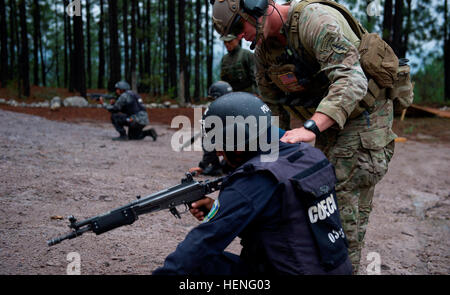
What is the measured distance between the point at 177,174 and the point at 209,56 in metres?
23.1

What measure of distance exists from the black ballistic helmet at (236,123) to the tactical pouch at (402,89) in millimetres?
1210

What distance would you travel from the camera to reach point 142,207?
2.05 meters

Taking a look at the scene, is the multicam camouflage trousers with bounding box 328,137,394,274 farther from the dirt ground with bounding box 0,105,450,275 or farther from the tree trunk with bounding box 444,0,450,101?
the tree trunk with bounding box 444,0,450,101

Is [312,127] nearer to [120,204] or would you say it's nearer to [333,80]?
[333,80]

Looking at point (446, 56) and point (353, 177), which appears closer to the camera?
point (353, 177)

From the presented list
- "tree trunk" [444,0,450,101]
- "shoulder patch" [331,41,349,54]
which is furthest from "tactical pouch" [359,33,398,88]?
"tree trunk" [444,0,450,101]

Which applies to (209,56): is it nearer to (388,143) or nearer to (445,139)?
(445,139)

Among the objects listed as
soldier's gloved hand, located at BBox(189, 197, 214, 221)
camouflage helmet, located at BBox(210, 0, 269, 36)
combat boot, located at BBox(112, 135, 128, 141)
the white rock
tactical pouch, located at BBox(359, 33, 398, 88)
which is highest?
camouflage helmet, located at BBox(210, 0, 269, 36)

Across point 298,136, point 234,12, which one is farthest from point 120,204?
point 298,136

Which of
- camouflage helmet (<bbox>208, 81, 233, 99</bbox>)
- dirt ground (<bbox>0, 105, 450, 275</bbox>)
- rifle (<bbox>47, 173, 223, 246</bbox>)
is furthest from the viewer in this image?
camouflage helmet (<bbox>208, 81, 233, 99</bbox>)

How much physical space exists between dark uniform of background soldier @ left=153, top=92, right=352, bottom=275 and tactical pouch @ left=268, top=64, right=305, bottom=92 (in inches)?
31.7

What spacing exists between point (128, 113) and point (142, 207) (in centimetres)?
801

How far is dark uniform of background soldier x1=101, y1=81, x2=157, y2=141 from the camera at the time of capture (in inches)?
378

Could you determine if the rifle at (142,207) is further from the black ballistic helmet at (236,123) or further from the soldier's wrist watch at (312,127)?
the soldier's wrist watch at (312,127)
